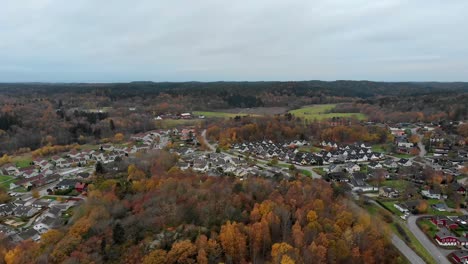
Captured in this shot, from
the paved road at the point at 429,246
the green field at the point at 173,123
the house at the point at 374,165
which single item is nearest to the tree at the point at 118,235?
the paved road at the point at 429,246

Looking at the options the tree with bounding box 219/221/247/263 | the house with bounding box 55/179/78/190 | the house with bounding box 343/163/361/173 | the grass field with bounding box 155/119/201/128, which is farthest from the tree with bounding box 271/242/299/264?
the grass field with bounding box 155/119/201/128

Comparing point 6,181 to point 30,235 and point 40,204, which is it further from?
point 30,235

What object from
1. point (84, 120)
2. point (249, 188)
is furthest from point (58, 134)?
point (249, 188)

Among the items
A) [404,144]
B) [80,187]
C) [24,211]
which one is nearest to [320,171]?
[404,144]

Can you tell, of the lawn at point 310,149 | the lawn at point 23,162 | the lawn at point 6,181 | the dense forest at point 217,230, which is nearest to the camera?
the dense forest at point 217,230

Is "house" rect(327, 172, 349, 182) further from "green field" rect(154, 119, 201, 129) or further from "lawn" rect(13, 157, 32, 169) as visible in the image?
"green field" rect(154, 119, 201, 129)

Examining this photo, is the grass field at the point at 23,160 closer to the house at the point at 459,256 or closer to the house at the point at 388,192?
the house at the point at 388,192
